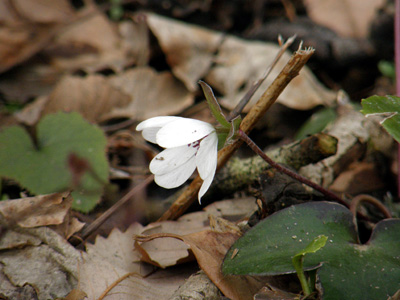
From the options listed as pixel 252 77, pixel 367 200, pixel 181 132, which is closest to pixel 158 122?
pixel 181 132

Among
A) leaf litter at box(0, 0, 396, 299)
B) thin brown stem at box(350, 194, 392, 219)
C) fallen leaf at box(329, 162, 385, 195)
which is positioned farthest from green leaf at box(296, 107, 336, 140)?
thin brown stem at box(350, 194, 392, 219)

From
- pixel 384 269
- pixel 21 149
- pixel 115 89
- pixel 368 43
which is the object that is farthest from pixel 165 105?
pixel 384 269

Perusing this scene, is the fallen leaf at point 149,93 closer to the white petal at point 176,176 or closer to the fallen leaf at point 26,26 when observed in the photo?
the fallen leaf at point 26,26

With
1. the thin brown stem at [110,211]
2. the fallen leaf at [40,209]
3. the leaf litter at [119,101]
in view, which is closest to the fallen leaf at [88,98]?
the leaf litter at [119,101]

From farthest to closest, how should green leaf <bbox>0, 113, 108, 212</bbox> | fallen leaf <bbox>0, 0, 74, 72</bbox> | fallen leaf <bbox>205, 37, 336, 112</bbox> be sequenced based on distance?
fallen leaf <bbox>0, 0, 74, 72</bbox>
fallen leaf <bbox>205, 37, 336, 112</bbox>
green leaf <bbox>0, 113, 108, 212</bbox>

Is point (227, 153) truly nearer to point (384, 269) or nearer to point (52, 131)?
point (384, 269)

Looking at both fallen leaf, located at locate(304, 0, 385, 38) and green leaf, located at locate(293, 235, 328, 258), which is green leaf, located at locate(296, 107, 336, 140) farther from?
fallen leaf, located at locate(304, 0, 385, 38)

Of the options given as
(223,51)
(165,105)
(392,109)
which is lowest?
(165,105)
